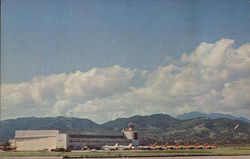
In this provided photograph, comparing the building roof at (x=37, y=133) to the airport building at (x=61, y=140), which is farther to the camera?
the building roof at (x=37, y=133)

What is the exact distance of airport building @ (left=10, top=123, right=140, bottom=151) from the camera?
4370 inches

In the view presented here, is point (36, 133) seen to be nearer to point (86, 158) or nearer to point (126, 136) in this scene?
point (126, 136)

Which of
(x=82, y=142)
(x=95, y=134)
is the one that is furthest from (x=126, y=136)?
(x=82, y=142)

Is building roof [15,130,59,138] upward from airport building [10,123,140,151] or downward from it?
upward

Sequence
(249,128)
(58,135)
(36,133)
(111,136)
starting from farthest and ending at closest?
1. (249,128)
2. (111,136)
3. (36,133)
4. (58,135)

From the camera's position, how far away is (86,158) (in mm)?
60469

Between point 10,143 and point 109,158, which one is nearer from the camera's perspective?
point 109,158

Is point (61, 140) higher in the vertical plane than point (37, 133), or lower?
lower

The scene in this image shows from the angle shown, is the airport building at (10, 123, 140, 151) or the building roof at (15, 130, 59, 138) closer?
the airport building at (10, 123, 140, 151)

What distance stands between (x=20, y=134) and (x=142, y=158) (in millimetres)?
74477

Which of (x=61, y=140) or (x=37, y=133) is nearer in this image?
(x=61, y=140)

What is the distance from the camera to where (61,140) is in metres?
110

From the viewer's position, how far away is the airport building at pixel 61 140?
11099 cm

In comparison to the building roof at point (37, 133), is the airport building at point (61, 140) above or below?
below
